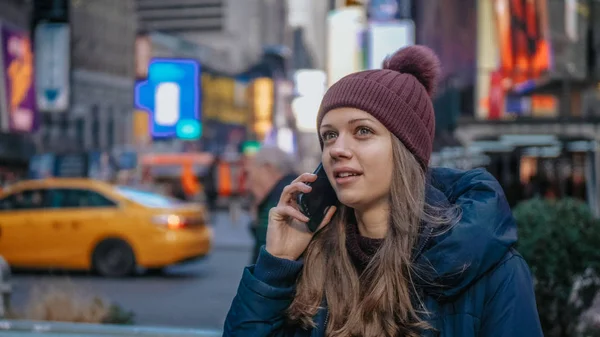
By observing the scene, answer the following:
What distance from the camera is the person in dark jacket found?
213 cm

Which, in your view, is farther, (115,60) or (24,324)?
(115,60)

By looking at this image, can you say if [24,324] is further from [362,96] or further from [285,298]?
[362,96]

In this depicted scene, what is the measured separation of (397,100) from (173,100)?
1271 inches

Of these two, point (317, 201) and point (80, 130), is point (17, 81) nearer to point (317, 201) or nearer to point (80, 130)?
point (317, 201)

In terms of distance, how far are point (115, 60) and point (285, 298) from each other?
221ft

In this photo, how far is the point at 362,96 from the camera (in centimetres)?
228

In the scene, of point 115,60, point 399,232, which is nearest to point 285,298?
point 399,232

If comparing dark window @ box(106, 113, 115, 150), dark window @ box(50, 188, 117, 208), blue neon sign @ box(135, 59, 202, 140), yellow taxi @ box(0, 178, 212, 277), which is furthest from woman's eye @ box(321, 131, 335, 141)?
dark window @ box(106, 113, 115, 150)

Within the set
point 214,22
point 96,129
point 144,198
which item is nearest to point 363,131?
point 144,198

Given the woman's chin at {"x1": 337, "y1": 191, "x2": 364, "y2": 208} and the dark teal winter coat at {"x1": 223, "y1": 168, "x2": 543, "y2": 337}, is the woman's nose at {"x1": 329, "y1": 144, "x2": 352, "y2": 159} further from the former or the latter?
the dark teal winter coat at {"x1": 223, "y1": 168, "x2": 543, "y2": 337}

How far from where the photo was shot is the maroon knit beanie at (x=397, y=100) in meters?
2.28

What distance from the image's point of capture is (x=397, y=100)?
7.56 feet

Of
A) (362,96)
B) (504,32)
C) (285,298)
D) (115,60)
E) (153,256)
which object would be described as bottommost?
(153,256)

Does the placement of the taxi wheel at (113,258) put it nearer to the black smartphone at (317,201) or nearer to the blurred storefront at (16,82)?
the blurred storefront at (16,82)
